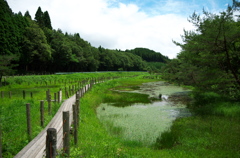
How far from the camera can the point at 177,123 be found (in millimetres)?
11055

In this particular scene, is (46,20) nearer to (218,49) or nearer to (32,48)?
(32,48)

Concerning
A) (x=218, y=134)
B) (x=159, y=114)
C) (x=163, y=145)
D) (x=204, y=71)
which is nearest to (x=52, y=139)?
(x=163, y=145)

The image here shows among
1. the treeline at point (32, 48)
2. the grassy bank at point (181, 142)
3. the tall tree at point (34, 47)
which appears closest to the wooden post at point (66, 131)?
the grassy bank at point (181, 142)

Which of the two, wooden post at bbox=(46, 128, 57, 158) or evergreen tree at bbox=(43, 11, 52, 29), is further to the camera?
evergreen tree at bbox=(43, 11, 52, 29)

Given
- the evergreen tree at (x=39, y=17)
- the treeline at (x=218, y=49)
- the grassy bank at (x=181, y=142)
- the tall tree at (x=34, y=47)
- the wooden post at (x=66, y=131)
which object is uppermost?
the evergreen tree at (x=39, y=17)

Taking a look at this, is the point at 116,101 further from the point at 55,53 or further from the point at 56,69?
the point at 56,69

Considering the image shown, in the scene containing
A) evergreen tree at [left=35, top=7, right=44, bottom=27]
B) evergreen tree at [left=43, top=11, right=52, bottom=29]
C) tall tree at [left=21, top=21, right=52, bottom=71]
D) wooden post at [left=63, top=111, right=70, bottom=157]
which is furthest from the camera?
evergreen tree at [left=43, top=11, right=52, bottom=29]

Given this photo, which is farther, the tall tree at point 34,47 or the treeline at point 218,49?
the tall tree at point 34,47

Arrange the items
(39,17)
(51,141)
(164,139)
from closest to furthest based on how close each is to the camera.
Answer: (51,141) < (164,139) < (39,17)

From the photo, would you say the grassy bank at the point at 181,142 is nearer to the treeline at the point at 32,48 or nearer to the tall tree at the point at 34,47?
the treeline at the point at 32,48

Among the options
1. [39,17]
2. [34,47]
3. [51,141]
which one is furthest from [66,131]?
[39,17]

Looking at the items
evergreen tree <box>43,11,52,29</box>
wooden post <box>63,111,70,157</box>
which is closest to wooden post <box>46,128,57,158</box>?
wooden post <box>63,111,70,157</box>

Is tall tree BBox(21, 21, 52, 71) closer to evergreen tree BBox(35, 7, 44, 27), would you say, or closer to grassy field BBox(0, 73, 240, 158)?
evergreen tree BBox(35, 7, 44, 27)

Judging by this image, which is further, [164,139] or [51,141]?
[164,139]
